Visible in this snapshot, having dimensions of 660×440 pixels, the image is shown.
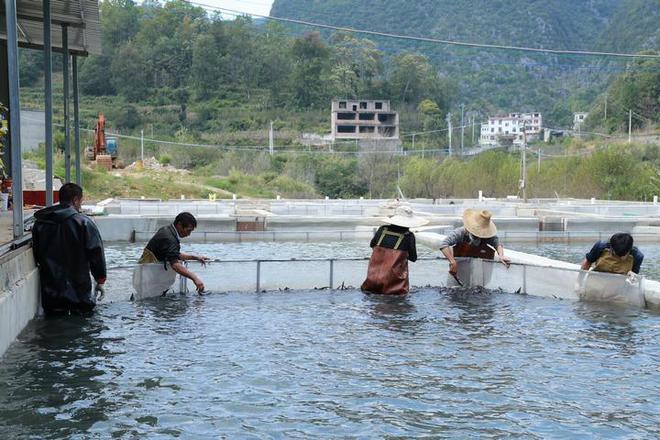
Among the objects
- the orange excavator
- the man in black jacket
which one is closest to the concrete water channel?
the man in black jacket

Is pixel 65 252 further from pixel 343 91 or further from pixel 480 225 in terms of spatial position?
pixel 343 91

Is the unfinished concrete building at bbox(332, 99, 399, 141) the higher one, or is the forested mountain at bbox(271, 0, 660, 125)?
the forested mountain at bbox(271, 0, 660, 125)

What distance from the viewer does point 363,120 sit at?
94.5m

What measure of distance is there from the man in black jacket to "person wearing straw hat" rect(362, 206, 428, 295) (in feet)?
12.4

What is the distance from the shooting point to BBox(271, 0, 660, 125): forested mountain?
449ft

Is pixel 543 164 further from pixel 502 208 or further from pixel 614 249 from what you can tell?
pixel 614 249

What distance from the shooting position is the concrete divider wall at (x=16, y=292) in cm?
701

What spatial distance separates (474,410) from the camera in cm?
580

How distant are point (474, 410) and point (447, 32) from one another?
148 m

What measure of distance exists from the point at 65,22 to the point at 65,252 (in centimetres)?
514

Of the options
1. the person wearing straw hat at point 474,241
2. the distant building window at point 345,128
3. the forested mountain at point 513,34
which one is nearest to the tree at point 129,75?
the distant building window at point 345,128

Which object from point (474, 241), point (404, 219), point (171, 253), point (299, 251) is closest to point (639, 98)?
point (299, 251)

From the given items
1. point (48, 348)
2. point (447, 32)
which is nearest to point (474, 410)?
point (48, 348)

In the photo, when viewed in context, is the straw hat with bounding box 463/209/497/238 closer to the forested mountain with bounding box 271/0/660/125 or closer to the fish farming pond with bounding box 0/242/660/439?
the fish farming pond with bounding box 0/242/660/439
